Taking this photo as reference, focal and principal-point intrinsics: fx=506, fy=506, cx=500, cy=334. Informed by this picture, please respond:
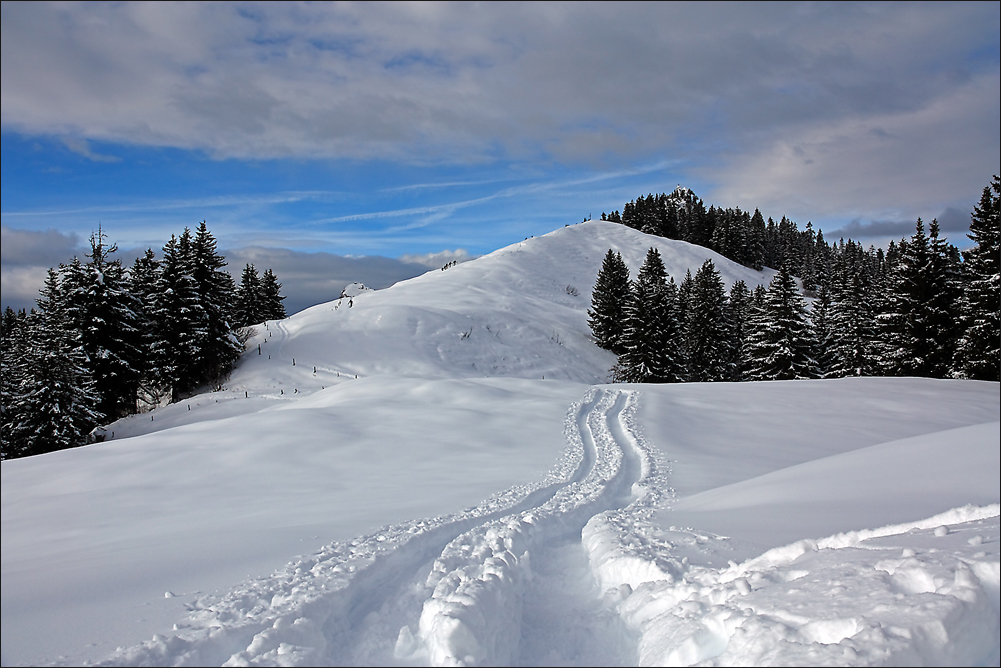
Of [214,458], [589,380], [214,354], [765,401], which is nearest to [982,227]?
[765,401]

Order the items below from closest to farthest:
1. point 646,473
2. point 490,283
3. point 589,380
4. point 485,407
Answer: point 646,473 < point 485,407 < point 589,380 < point 490,283

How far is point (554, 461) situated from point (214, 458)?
799 centimetres

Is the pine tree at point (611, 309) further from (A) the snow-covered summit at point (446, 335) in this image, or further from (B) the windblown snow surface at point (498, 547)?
(B) the windblown snow surface at point (498, 547)

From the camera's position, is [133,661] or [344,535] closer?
[133,661]

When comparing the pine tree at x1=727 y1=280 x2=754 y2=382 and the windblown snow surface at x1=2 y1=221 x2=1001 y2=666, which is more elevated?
the pine tree at x1=727 y1=280 x2=754 y2=382

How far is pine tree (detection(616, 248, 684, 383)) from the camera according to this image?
1484 inches

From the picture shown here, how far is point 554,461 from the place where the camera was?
13.3 meters

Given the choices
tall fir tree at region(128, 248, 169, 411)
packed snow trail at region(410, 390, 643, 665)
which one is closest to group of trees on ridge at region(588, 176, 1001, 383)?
packed snow trail at region(410, 390, 643, 665)

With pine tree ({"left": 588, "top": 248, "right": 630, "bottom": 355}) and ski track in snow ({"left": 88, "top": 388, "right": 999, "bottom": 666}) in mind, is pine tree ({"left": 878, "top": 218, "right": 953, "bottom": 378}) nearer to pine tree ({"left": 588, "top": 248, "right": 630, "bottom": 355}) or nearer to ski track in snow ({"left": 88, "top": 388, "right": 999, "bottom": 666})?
pine tree ({"left": 588, "top": 248, "right": 630, "bottom": 355})

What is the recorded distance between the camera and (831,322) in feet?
129

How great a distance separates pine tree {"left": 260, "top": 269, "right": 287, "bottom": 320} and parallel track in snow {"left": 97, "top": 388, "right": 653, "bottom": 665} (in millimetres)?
49492

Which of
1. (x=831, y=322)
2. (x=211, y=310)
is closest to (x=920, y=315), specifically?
(x=831, y=322)

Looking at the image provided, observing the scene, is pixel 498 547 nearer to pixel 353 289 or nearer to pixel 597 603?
pixel 597 603

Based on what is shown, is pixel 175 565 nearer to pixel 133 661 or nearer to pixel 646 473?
pixel 133 661
